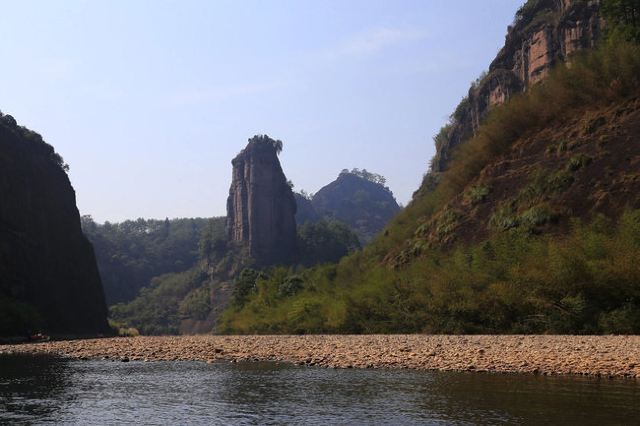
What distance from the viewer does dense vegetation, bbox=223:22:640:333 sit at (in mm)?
38750

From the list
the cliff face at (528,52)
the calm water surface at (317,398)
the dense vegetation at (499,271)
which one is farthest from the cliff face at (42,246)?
the cliff face at (528,52)

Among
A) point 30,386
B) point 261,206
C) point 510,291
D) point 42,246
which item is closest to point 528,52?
point 510,291


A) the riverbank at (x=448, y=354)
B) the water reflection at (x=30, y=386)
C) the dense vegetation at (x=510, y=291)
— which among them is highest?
the dense vegetation at (x=510, y=291)

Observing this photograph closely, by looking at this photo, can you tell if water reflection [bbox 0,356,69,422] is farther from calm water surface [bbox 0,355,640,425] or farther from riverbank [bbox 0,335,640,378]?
riverbank [bbox 0,335,640,378]

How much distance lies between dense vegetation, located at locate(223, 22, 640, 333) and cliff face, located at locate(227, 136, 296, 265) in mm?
86870

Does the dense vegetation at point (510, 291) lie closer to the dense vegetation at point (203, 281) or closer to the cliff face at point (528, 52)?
the cliff face at point (528, 52)

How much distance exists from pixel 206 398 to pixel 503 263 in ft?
95.2

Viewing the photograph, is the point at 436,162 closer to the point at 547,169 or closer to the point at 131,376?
the point at 547,169

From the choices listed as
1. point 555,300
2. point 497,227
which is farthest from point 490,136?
point 555,300

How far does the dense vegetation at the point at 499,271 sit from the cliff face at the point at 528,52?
51.0 feet

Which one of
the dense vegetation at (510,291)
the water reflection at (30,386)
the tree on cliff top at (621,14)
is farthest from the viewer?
the tree on cliff top at (621,14)

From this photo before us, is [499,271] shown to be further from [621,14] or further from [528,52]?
[528,52]

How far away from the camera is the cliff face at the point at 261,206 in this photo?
572 ft

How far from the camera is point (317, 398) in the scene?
21.3 metres
